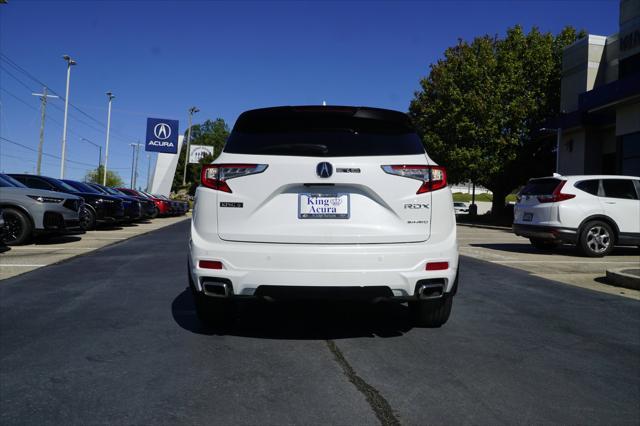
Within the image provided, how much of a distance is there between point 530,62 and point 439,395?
3381 cm

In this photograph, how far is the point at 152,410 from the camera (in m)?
2.73

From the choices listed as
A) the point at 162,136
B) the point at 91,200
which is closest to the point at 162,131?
the point at 162,136

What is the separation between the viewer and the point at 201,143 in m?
99.9

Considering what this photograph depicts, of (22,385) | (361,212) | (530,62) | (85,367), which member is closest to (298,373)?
(361,212)

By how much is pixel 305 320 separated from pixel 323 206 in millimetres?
1628

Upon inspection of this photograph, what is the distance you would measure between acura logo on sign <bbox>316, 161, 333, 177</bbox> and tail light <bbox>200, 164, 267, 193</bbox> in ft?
1.22

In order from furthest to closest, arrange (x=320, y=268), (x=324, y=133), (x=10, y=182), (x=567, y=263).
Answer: (x=10, y=182), (x=567, y=263), (x=324, y=133), (x=320, y=268)

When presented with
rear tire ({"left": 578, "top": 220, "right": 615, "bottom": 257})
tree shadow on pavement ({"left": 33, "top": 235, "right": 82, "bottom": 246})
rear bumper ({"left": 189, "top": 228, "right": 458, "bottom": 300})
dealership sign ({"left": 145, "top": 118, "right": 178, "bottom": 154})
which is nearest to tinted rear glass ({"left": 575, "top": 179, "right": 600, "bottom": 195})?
rear tire ({"left": 578, "top": 220, "right": 615, "bottom": 257})

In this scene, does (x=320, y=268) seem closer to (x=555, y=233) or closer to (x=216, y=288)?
(x=216, y=288)

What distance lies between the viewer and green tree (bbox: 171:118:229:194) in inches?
3447

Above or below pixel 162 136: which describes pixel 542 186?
below

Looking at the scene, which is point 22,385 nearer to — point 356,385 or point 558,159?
point 356,385

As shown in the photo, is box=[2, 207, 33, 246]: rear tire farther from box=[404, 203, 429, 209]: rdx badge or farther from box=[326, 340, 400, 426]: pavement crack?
box=[404, 203, 429, 209]: rdx badge

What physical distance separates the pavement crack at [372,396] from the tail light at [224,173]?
1434 mm
